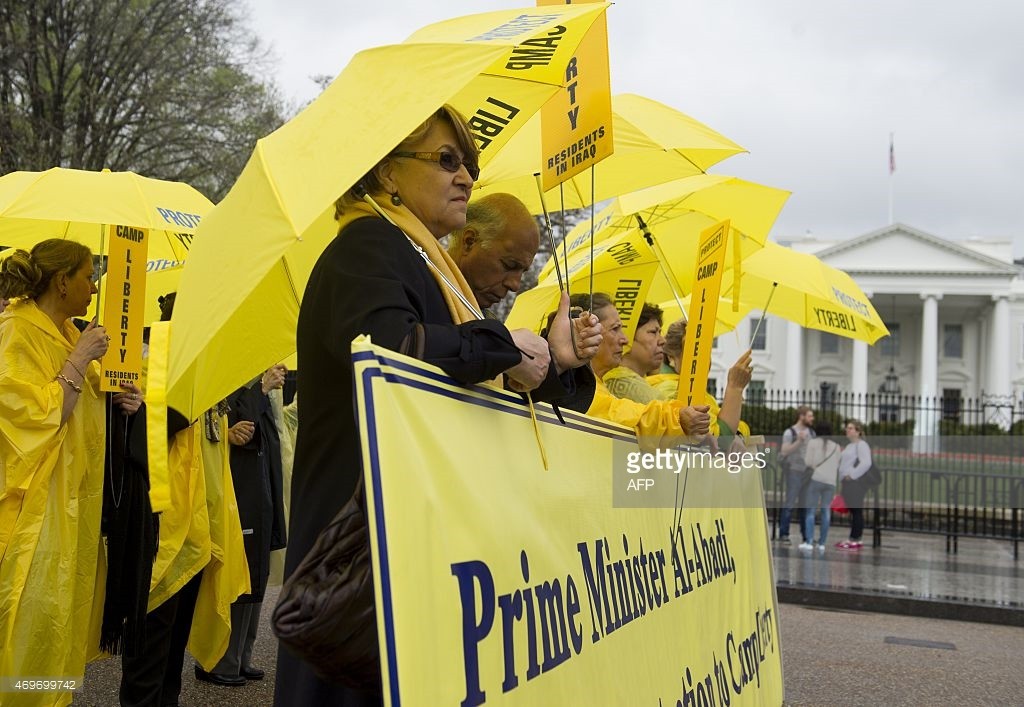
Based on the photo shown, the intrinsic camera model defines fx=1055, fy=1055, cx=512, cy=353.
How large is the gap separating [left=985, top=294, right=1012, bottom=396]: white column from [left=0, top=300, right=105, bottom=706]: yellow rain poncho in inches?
3023

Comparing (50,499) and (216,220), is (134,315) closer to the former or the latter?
(50,499)

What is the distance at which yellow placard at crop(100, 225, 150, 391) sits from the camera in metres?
4.46

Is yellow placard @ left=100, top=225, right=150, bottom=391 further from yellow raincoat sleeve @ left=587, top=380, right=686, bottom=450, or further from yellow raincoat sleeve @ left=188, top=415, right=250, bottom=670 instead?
yellow raincoat sleeve @ left=587, top=380, right=686, bottom=450

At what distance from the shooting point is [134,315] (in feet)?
15.1

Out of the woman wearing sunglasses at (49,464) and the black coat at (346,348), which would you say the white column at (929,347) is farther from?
the black coat at (346,348)

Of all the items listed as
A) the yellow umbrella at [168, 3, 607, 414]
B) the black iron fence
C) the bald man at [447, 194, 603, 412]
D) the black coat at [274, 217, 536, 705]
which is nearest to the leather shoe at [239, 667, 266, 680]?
the bald man at [447, 194, 603, 412]

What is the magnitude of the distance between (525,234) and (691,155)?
7.95 ft

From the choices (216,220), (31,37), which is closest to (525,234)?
(216,220)

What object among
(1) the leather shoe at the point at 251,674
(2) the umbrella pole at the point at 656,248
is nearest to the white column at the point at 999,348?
(2) the umbrella pole at the point at 656,248

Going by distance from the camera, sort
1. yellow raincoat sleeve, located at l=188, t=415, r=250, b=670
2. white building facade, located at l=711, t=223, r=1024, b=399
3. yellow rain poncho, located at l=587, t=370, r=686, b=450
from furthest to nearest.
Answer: white building facade, located at l=711, t=223, r=1024, b=399, yellow raincoat sleeve, located at l=188, t=415, r=250, b=670, yellow rain poncho, located at l=587, t=370, r=686, b=450

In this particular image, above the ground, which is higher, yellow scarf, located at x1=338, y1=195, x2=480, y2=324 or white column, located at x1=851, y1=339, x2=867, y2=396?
white column, located at x1=851, y1=339, x2=867, y2=396

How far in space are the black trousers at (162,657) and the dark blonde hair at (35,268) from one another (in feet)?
4.82

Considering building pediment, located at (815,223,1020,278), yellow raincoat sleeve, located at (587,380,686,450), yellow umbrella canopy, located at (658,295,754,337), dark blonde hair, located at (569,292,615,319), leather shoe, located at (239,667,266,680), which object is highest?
building pediment, located at (815,223,1020,278)

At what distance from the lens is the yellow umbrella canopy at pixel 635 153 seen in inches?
187
